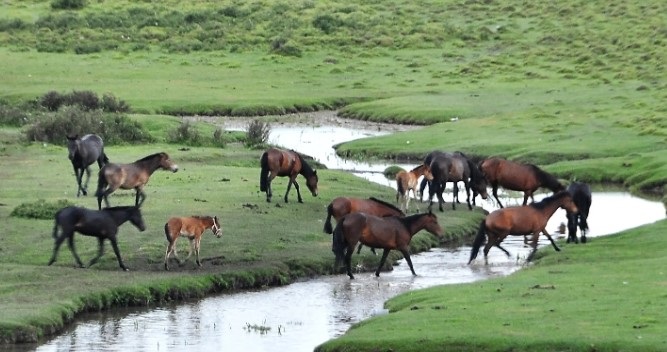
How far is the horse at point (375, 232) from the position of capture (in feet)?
90.2

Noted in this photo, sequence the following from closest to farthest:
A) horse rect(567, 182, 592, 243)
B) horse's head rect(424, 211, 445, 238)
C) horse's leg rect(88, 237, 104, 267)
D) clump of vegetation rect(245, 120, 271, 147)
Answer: horse's leg rect(88, 237, 104, 267), horse's head rect(424, 211, 445, 238), horse rect(567, 182, 592, 243), clump of vegetation rect(245, 120, 271, 147)

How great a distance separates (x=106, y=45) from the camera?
80438 millimetres

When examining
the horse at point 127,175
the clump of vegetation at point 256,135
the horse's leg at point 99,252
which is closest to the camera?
the horse's leg at point 99,252

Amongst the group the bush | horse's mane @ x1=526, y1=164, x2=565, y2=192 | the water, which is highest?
the bush

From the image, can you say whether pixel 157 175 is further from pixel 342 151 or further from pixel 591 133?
pixel 591 133

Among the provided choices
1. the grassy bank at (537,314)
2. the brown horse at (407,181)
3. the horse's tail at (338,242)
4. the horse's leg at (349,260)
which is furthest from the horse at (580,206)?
the horse's tail at (338,242)

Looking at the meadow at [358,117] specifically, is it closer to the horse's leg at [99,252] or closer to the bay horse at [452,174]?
the horse's leg at [99,252]

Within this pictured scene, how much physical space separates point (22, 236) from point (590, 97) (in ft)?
121

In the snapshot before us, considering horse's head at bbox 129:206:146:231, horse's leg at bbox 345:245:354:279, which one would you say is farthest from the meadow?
horse's leg at bbox 345:245:354:279

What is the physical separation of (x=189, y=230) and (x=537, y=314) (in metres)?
8.15

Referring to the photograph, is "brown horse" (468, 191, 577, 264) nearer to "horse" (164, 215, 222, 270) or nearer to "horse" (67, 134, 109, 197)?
"horse" (164, 215, 222, 270)

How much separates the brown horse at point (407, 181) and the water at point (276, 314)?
272 centimetres

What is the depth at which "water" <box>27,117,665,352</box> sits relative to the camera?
2236 cm

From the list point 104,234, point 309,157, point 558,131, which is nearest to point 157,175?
point 309,157
